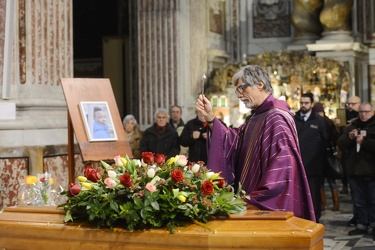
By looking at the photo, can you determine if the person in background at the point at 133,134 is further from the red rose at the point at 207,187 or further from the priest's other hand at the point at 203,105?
the red rose at the point at 207,187

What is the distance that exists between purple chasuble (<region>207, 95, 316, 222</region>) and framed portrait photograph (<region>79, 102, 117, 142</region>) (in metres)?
2.36

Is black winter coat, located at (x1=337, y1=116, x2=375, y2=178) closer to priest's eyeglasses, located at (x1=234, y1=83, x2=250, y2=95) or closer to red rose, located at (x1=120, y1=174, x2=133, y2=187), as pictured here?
Result: priest's eyeglasses, located at (x1=234, y1=83, x2=250, y2=95)

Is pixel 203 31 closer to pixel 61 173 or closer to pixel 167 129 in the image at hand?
pixel 167 129

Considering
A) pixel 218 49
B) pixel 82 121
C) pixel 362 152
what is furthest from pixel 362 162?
pixel 218 49

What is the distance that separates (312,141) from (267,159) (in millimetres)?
5516

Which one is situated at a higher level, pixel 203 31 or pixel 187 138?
pixel 203 31

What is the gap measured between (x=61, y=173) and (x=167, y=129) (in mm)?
2321

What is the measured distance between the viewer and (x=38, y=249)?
13.7 feet

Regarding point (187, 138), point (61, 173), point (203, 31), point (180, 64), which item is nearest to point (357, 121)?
point (187, 138)

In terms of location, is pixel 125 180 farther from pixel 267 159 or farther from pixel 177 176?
pixel 267 159

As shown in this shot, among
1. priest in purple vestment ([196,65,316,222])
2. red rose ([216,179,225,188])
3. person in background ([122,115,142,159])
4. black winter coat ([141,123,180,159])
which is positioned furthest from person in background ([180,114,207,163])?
red rose ([216,179,225,188])

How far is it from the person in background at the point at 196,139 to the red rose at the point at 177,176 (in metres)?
6.80

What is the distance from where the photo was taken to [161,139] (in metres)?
11.5

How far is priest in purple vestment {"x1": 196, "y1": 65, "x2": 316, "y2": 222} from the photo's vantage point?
16.6 feet
